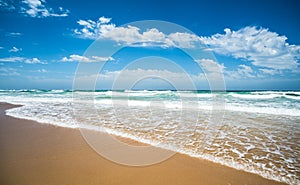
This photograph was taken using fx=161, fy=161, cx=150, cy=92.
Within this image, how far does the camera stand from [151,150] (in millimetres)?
4293

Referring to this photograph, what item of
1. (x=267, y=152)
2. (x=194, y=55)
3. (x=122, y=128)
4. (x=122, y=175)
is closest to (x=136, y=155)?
(x=122, y=175)

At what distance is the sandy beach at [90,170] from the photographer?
114 inches

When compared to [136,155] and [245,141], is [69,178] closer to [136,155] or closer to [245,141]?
[136,155]

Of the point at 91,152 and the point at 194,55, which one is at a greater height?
the point at 194,55

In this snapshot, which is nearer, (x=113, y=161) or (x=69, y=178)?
(x=69, y=178)

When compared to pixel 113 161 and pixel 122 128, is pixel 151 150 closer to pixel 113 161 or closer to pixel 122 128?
pixel 113 161

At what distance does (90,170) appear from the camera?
321 cm

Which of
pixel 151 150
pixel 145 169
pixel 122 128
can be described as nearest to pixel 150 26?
pixel 122 128

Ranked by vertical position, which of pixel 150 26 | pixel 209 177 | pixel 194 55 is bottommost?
pixel 209 177

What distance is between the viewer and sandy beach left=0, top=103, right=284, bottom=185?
2.89m

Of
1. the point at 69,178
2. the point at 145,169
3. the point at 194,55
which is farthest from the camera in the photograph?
the point at 194,55

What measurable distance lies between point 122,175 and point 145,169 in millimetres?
489

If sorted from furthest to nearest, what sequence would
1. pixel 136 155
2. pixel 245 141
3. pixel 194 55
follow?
pixel 194 55 → pixel 245 141 → pixel 136 155

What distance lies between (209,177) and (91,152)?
2791mm
